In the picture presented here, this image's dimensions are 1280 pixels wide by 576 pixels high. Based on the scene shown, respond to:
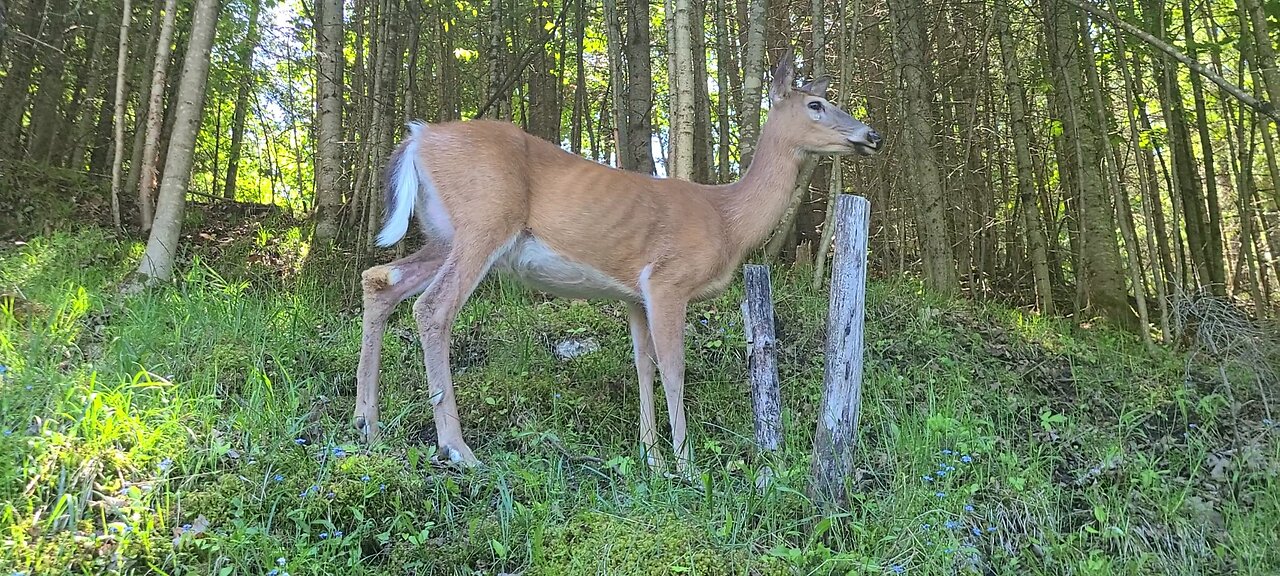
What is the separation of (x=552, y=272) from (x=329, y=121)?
161 inches

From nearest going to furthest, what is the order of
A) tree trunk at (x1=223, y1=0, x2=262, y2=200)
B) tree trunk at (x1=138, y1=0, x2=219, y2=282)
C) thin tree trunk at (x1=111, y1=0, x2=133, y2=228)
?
tree trunk at (x1=138, y1=0, x2=219, y2=282) < thin tree trunk at (x1=111, y1=0, x2=133, y2=228) < tree trunk at (x1=223, y1=0, x2=262, y2=200)

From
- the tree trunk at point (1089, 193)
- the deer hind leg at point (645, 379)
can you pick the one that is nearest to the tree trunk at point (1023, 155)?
the tree trunk at point (1089, 193)

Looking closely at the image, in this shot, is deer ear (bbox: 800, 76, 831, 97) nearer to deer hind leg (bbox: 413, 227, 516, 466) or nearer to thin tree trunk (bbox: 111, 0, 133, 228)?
deer hind leg (bbox: 413, 227, 516, 466)

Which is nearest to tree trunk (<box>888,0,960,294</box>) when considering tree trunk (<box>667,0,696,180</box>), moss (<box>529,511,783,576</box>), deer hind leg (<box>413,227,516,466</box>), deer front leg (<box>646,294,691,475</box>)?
tree trunk (<box>667,0,696,180</box>)

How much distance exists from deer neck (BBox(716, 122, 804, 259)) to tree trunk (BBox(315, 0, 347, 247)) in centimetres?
415

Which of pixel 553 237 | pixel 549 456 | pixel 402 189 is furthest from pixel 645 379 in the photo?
pixel 402 189

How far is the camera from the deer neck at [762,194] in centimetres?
454

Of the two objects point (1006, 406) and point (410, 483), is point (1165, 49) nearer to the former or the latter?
point (1006, 406)

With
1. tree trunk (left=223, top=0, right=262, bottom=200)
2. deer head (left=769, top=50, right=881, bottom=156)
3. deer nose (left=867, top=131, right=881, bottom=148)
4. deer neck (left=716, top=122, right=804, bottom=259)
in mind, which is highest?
tree trunk (left=223, top=0, right=262, bottom=200)

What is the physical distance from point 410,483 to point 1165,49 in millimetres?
4918

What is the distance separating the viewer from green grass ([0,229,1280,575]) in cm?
276

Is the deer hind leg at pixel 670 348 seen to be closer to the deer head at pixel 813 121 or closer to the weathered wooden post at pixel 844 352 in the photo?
the weathered wooden post at pixel 844 352

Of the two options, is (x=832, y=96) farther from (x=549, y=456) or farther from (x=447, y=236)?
(x=549, y=456)

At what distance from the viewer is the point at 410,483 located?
10.5 ft
